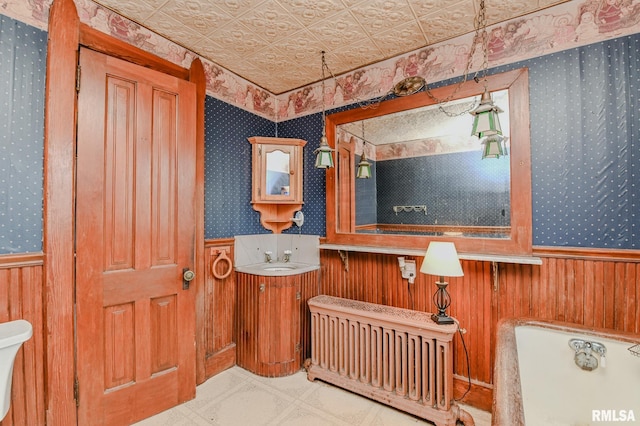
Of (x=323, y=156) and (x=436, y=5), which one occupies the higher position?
(x=436, y=5)

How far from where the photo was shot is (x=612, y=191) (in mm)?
1731

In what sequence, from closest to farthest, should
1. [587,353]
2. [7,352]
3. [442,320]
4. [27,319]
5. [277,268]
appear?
[7,352], [587,353], [27,319], [442,320], [277,268]

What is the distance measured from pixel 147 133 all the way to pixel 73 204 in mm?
668

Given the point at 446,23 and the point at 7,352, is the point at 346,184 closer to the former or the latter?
the point at 446,23

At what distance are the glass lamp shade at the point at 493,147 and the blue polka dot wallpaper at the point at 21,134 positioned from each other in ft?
9.63

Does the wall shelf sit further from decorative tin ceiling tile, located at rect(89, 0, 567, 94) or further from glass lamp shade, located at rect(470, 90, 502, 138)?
decorative tin ceiling tile, located at rect(89, 0, 567, 94)

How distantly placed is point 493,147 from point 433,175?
485 mm

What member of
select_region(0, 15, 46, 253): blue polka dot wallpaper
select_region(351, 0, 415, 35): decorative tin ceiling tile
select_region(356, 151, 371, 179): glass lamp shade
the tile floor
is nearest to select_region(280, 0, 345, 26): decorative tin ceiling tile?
select_region(351, 0, 415, 35): decorative tin ceiling tile

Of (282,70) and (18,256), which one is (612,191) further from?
(18,256)

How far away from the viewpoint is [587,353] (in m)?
1.50

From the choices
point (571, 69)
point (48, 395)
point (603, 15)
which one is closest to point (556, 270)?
point (571, 69)

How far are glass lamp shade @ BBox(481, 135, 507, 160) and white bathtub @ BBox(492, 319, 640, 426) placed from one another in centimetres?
116

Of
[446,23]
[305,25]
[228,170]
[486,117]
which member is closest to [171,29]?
[305,25]

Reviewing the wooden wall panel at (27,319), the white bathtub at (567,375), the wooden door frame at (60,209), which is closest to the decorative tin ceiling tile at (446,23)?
the white bathtub at (567,375)
